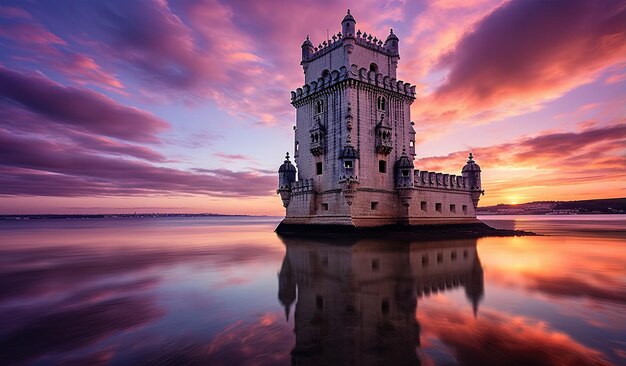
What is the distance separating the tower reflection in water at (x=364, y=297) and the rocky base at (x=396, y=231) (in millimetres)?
11083

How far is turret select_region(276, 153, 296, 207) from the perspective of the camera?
37.4 meters

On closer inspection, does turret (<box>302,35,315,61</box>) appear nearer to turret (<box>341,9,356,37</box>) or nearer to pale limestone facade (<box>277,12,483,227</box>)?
pale limestone facade (<box>277,12,483,227</box>)

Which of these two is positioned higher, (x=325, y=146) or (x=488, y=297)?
(x=325, y=146)

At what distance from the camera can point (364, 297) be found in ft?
31.8

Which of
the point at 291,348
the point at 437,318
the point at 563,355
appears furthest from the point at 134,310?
the point at 563,355

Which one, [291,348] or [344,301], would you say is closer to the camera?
[291,348]

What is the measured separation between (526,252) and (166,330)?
72.1ft

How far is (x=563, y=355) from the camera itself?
5.78 m

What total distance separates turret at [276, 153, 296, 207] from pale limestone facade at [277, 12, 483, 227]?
0.12 m

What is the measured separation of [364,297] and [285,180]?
93.1 feet

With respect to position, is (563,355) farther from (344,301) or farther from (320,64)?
→ (320,64)

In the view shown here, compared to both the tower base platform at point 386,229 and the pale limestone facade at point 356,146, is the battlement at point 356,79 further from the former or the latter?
the tower base platform at point 386,229

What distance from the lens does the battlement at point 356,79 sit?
32438 mm

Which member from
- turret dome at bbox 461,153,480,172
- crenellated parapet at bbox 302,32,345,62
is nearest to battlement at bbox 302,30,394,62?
crenellated parapet at bbox 302,32,345,62
